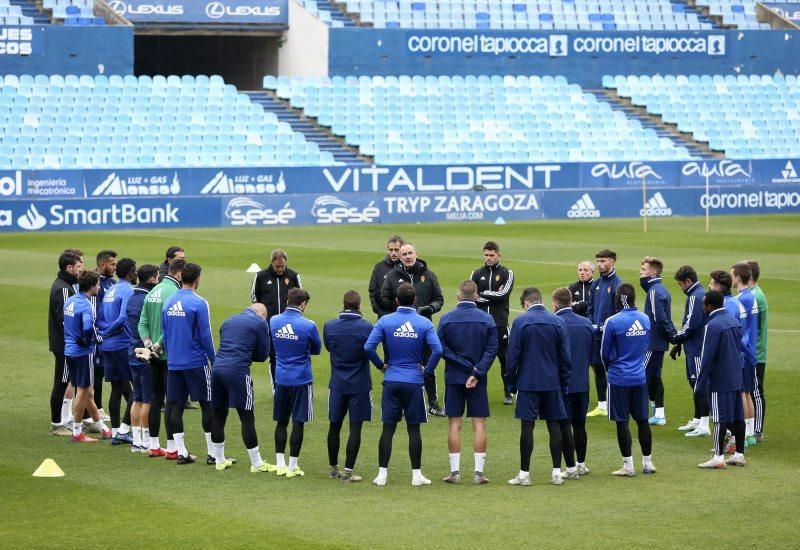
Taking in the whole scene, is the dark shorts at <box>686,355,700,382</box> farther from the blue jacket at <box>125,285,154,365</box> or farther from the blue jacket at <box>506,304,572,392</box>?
the blue jacket at <box>125,285,154,365</box>

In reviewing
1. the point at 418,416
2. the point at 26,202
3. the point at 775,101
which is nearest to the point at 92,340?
the point at 418,416

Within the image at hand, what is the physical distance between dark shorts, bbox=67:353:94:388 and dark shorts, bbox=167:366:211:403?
4.53 feet

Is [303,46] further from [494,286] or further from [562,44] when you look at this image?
[494,286]

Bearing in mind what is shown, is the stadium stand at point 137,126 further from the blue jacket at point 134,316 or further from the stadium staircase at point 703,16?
the blue jacket at point 134,316

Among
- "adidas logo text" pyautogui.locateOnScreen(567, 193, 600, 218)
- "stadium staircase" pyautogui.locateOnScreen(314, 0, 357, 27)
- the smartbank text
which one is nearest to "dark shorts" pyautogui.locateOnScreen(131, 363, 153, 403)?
"adidas logo text" pyautogui.locateOnScreen(567, 193, 600, 218)

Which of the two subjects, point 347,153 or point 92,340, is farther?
point 347,153

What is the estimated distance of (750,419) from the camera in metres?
13.8

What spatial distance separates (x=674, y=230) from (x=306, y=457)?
28633 millimetres

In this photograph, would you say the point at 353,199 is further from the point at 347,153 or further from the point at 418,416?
the point at 418,416

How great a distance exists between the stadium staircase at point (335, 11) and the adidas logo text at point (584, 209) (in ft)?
42.1

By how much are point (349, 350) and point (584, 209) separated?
33914 mm

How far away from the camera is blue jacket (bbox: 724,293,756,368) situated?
13562mm

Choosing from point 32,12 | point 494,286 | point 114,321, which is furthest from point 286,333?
point 32,12

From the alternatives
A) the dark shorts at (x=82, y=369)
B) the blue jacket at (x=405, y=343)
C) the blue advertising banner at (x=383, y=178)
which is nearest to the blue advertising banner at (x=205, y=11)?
the blue advertising banner at (x=383, y=178)
